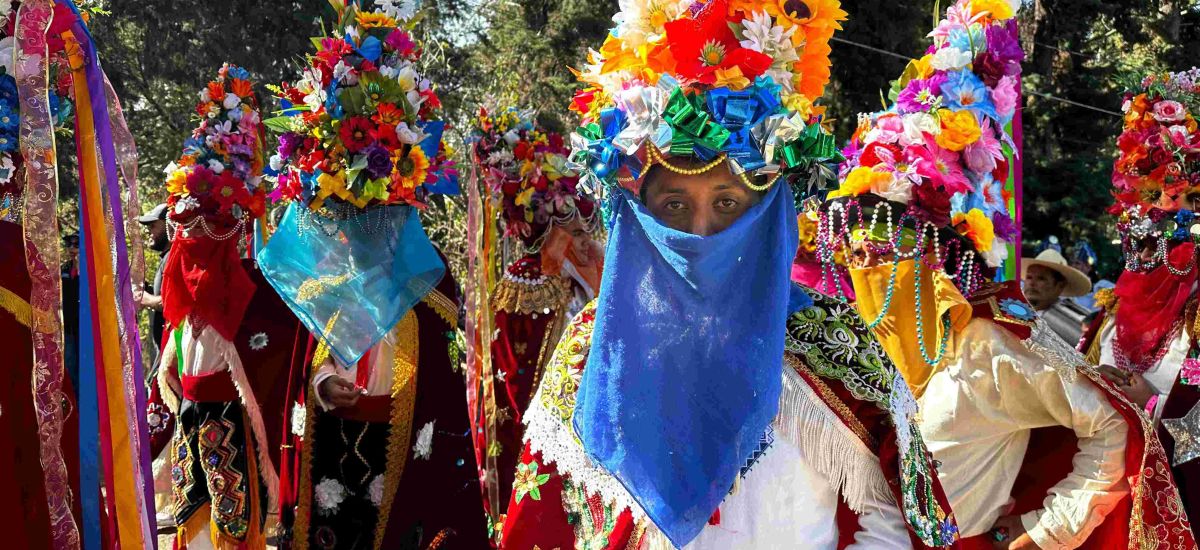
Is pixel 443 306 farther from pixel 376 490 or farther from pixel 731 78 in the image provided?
pixel 731 78

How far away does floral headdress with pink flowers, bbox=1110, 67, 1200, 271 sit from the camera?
235 inches

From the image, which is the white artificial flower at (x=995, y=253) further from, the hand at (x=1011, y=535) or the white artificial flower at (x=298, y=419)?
the white artificial flower at (x=298, y=419)

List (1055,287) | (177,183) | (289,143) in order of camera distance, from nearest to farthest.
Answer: (289,143) → (177,183) → (1055,287)

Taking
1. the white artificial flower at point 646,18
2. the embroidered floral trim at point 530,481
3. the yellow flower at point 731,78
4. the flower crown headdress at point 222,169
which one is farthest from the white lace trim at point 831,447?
the flower crown headdress at point 222,169

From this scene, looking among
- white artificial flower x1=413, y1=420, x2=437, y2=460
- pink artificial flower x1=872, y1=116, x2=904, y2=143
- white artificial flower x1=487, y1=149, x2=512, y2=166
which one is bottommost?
white artificial flower x1=413, y1=420, x2=437, y2=460

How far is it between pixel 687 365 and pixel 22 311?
2621mm

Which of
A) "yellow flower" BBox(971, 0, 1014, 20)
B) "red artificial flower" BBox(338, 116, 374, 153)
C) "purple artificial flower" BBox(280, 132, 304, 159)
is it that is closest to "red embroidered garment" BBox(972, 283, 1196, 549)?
"yellow flower" BBox(971, 0, 1014, 20)

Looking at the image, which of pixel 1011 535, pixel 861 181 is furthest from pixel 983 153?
pixel 1011 535

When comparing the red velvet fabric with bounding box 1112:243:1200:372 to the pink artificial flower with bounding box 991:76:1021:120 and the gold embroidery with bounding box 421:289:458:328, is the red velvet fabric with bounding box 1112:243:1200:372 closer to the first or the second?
the pink artificial flower with bounding box 991:76:1021:120

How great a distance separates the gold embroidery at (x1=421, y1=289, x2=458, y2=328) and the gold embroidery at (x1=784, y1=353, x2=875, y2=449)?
10.7 feet

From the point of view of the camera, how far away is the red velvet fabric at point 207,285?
20.0ft

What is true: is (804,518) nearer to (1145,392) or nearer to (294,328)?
(1145,392)

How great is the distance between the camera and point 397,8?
5.82 metres

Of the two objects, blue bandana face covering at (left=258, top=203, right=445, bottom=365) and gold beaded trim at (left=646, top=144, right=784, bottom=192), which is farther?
blue bandana face covering at (left=258, top=203, right=445, bottom=365)
